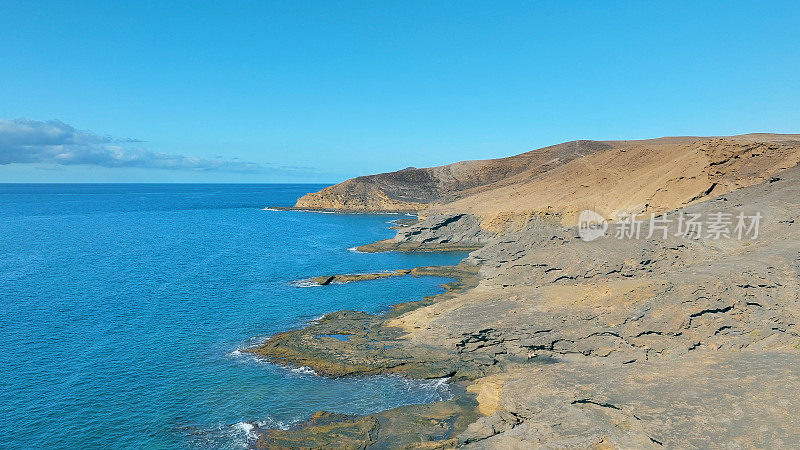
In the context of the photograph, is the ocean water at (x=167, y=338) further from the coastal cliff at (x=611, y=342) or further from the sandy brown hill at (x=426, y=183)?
the sandy brown hill at (x=426, y=183)

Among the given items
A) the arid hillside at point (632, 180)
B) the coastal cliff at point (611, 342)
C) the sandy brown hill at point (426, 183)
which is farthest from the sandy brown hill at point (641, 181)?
the sandy brown hill at point (426, 183)

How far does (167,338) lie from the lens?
36.5 m

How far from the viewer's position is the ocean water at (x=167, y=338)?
81.1 feet

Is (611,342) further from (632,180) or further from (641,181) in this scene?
(632,180)

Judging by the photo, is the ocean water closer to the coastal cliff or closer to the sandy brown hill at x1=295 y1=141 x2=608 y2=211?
the coastal cliff

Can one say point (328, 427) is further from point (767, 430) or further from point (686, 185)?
point (686, 185)

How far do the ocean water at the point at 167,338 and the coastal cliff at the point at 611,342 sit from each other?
2542 mm

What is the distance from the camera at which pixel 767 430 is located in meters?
17.9

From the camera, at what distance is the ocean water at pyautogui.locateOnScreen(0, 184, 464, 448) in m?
24.7

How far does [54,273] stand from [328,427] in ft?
174

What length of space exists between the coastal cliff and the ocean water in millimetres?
2542

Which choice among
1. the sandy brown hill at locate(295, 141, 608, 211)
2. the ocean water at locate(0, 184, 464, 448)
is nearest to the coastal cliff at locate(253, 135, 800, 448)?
the ocean water at locate(0, 184, 464, 448)

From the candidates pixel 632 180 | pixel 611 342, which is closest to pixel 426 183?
pixel 632 180

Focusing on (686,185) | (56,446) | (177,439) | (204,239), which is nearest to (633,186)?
(686,185)
